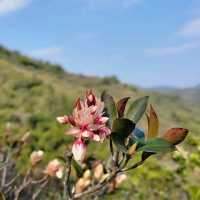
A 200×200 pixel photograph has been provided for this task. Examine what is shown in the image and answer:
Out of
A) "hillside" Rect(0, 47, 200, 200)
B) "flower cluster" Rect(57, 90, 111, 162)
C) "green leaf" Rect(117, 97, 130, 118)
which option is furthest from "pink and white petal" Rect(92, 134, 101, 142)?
"hillside" Rect(0, 47, 200, 200)

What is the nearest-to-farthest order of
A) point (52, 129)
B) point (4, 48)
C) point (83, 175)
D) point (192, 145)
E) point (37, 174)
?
1. point (83, 175)
2. point (37, 174)
3. point (192, 145)
4. point (52, 129)
5. point (4, 48)

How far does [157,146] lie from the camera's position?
6.16 ft

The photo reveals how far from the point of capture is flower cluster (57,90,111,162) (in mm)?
1782

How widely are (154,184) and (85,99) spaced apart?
15.9 ft

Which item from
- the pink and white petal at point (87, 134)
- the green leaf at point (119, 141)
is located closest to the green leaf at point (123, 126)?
the green leaf at point (119, 141)

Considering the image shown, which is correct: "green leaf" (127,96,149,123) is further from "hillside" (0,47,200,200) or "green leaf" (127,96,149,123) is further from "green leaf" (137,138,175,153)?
"hillside" (0,47,200,200)

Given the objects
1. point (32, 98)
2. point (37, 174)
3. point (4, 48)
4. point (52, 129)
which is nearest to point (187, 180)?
point (37, 174)

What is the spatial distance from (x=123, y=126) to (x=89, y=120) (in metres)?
0.13

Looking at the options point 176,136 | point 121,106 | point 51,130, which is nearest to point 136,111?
point 121,106

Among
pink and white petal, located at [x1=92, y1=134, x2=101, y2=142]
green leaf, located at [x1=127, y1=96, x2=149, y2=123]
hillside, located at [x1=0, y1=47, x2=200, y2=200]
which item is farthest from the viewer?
hillside, located at [x1=0, y1=47, x2=200, y2=200]

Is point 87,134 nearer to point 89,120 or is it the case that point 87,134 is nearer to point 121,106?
point 89,120

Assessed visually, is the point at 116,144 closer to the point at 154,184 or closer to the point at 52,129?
the point at 154,184

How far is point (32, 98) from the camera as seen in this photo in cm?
1395

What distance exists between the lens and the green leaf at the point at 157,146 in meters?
1.86
